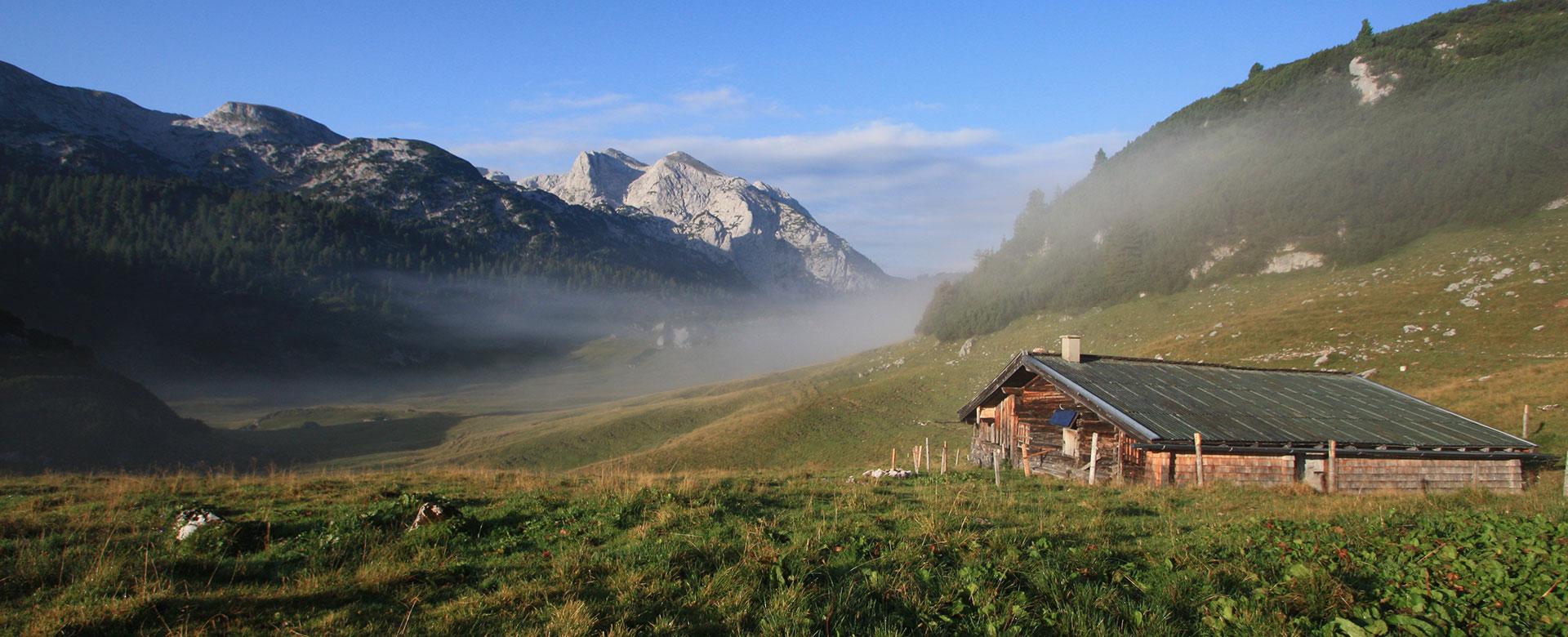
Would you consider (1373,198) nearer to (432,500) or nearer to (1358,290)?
(1358,290)

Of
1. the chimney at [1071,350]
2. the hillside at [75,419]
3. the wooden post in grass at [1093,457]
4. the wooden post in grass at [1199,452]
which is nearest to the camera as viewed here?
the wooden post in grass at [1199,452]

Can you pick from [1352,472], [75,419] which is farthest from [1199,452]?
[75,419]

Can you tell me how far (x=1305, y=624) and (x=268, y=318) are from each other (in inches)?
8316

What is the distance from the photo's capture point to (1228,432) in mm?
20203

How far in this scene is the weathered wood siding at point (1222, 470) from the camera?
20.0 meters

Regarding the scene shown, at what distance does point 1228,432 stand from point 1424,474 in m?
8.24

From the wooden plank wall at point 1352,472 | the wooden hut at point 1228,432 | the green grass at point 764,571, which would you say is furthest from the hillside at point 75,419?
the wooden plank wall at point 1352,472

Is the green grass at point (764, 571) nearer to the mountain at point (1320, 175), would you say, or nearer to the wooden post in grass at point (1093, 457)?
the wooden post in grass at point (1093, 457)

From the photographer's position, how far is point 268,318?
167 meters

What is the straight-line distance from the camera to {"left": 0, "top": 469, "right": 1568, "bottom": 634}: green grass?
6.41 metres

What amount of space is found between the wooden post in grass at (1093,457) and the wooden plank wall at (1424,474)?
10.2 feet

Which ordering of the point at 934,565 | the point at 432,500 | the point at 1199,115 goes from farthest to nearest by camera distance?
the point at 1199,115
the point at 432,500
the point at 934,565

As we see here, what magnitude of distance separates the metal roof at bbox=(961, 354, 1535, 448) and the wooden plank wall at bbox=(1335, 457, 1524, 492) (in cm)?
87

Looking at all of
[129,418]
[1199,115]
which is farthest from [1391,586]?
[1199,115]
